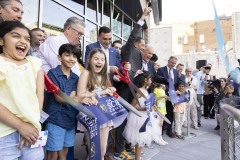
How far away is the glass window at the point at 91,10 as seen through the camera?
6.56 meters

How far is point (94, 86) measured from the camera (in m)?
2.32

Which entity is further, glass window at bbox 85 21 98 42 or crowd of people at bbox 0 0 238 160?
glass window at bbox 85 21 98 42

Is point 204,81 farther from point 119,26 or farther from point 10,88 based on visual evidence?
point 10,88

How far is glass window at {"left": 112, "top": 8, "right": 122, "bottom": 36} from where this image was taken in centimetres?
848

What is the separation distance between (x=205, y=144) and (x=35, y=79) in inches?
161

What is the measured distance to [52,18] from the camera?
489cm

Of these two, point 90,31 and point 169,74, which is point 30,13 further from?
point 169,74

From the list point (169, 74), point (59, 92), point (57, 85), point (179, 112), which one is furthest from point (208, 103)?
point (59, 92)

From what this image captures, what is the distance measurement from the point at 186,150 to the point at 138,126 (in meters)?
1.45

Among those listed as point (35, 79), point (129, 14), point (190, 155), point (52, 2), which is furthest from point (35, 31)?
point (129, 14)

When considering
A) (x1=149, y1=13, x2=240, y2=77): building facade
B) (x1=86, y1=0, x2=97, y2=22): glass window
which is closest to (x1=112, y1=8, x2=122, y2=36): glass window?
(x1=86, y1=0, x2=97, y2=22): glass window

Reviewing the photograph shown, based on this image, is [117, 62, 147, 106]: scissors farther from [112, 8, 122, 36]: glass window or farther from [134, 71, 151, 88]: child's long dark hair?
[112, 8, 122, 36]: glass window

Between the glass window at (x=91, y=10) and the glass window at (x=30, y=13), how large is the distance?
7.81 ft

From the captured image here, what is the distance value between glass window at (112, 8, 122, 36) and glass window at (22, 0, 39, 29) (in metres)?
4.34
